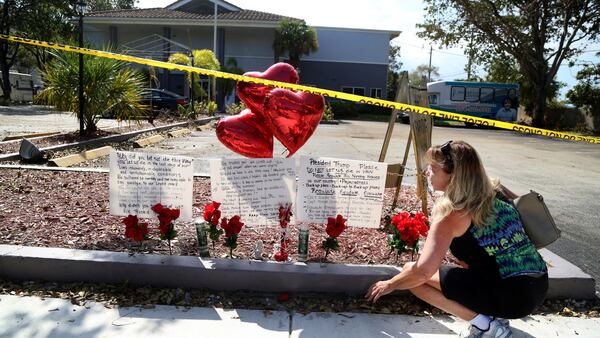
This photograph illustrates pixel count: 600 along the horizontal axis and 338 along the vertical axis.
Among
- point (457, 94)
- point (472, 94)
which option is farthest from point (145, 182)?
point (472, 94)

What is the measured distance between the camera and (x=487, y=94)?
30.9 m

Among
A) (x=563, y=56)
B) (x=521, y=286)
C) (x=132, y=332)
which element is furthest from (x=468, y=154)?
(x=563, y=56)

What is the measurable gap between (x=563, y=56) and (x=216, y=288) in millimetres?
30794

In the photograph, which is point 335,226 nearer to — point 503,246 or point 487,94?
point 503,246

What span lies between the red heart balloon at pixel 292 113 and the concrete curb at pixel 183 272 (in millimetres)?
1185

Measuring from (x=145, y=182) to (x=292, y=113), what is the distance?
4.26ft

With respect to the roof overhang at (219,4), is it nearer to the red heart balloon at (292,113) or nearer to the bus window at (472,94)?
the bus window at (472,94)

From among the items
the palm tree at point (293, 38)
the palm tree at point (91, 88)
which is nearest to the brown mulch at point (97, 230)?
the palm tree at point (91, 88)

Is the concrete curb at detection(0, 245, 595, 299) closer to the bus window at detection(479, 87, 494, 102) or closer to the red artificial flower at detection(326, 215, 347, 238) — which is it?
the red artificial flower at detection(326, 215, 347, 238)

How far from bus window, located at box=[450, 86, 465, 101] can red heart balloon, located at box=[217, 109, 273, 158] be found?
1178 inches

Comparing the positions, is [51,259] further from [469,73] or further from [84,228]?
[469,73]

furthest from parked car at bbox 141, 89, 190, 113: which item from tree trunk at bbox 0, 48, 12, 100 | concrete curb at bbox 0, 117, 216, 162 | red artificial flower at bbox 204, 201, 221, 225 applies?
red artificial flower at bbox 204, 201, 221, 225

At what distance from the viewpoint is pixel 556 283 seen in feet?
10.6

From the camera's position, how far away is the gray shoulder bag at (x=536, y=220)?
2.60 metres
